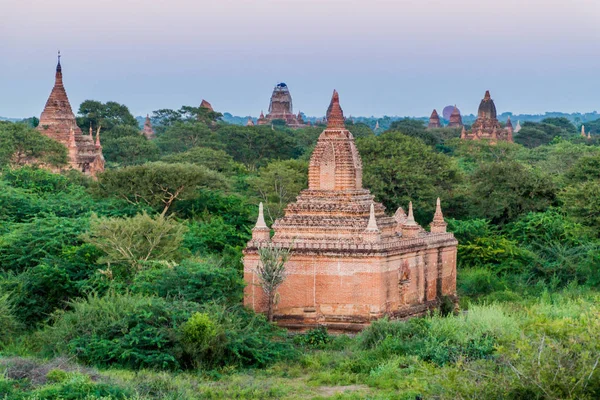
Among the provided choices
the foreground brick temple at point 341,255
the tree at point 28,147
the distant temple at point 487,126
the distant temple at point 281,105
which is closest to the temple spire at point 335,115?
the foreground brick temple at point 341,255

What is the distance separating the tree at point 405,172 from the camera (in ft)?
156

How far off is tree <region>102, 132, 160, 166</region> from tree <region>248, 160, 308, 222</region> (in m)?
31.3

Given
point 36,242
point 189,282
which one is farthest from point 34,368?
point 36,242

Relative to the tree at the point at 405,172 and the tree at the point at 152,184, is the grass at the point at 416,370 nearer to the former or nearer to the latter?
the tree at the point at 405,172

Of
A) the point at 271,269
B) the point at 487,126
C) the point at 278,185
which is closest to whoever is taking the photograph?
the point at 271,269

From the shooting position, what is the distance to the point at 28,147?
200 ft

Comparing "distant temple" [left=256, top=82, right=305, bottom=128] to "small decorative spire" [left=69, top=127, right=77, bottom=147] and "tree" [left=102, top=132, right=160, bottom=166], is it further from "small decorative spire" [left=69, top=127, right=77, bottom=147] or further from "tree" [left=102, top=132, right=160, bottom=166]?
"small decorative spire" [left=69, top=127, right=77, bottom=147]

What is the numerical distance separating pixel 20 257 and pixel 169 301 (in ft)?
23.7

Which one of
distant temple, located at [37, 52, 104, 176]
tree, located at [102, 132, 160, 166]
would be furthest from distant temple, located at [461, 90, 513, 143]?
distant temple, located at [37, 52, 104, 176]

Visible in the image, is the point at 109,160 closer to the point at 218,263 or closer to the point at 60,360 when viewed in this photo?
the point at 218,263

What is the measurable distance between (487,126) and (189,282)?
81547mm

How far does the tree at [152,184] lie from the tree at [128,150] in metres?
35.2

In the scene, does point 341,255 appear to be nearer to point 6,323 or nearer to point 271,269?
point 271,269

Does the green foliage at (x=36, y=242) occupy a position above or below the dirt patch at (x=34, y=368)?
above
